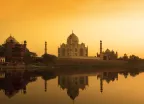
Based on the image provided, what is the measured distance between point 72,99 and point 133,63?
191 feet

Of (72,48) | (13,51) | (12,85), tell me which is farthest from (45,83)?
(72,48)

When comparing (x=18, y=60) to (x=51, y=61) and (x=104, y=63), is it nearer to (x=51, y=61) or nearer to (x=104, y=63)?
(x=51, y=61)

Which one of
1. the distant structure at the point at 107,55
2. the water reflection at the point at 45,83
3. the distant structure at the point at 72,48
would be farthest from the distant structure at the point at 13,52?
the distant structure at the point at 107,55

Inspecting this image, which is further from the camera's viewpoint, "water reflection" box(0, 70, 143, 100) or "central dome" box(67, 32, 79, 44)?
"central dome" box(67, 32, 79, 44)

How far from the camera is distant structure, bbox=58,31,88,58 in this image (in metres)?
65.9

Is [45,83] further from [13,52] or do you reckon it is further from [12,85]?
[13,52]

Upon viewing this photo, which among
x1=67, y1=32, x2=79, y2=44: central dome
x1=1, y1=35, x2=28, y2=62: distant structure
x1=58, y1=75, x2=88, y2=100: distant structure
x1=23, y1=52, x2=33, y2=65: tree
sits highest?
x1=67, y1=32, x2=79, y2=44: central dome

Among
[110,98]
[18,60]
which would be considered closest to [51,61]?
[18,60]

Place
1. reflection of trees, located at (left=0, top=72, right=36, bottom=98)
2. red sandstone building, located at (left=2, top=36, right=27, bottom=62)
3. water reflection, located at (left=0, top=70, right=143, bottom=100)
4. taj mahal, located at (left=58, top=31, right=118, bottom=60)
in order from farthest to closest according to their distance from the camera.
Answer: taj mahal, located at (left=58, top=31, right=118, bottom=60) → red sandstone building, located at (left=2, top=36, right=27, bottom=62) → water reflection, located at (left=0, top=70, right=143, bottom=100) → reflection of trees, located at (left=0, top=72, right=36, bottom=98)

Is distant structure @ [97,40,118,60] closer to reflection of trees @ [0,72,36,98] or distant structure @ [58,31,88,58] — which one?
distant structure @ [58,31,88,58]

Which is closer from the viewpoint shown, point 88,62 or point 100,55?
→ point 88,62

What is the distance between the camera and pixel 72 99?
12.9m

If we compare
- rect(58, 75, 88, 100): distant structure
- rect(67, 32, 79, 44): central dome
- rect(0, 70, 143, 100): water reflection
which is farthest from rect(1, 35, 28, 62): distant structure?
rect(58, 75, 88, 100): distant structure

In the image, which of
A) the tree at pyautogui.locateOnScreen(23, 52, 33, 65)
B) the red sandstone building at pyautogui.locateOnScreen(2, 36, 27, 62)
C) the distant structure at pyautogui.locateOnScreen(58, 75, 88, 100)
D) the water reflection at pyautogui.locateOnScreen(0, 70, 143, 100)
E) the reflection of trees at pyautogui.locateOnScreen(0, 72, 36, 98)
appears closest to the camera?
the distant structure at pyautogui.locateOnScreen(58, 75, 88, 100)
